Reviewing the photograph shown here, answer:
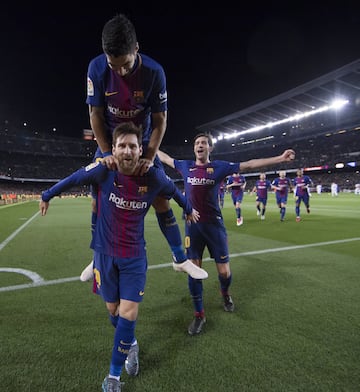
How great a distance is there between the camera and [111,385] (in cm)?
212

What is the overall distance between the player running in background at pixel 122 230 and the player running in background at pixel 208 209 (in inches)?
47.3

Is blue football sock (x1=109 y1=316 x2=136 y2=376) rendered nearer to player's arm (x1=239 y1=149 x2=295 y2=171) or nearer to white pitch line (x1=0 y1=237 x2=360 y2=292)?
player's arm (x1=239 y1=149 x2=295 y2=171)

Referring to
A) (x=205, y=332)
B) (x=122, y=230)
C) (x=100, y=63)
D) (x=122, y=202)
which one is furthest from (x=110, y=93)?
(x=205, y=332)

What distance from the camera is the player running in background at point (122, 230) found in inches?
89.7

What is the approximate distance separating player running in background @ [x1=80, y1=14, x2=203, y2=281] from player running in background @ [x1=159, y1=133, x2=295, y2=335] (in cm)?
52

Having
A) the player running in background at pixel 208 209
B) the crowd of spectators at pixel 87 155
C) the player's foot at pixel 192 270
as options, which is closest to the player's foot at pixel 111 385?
the player's foot at pixel 192 270

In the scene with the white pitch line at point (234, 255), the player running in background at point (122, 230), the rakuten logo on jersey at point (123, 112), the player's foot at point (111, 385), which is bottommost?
the white pitch line at point (234, 255)

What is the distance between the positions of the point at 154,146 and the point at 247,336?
2.16m

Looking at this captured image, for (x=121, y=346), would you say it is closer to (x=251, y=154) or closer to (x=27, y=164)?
(x=251, y=154)

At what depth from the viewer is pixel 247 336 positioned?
294cm

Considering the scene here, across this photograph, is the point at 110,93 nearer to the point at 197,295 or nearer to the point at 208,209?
the point at 208,209

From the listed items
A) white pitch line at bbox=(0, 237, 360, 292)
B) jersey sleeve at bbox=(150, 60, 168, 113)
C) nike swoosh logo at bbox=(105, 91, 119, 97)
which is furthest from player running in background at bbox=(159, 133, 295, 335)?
white pitch line at bbox=(0, 237, 360, 292)

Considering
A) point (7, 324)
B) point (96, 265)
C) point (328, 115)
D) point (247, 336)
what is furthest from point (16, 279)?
point (328, 115)

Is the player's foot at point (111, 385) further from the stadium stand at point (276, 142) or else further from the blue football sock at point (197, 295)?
the stadium stand at point (276, 142)
